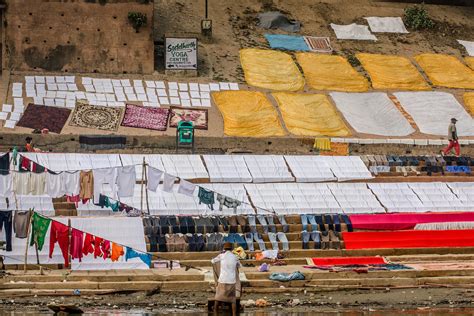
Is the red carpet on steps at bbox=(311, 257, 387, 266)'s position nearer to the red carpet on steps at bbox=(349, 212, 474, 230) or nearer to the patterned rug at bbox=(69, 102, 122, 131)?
the red carpet on steps at bbox=(349, 212, 474, 230)

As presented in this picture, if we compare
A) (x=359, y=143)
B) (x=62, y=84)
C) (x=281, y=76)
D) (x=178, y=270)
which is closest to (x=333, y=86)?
(x=281, y=76)

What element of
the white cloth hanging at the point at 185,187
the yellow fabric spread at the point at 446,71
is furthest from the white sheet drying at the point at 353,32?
the white cloth hanging at the point at 185,187

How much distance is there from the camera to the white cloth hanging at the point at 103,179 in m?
33.3

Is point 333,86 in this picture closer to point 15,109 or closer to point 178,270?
point 15,109

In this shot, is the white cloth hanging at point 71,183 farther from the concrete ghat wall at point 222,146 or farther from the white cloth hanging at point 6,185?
the concrete ghat wall at point 222,146

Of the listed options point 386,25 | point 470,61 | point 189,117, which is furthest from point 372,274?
point 386,25

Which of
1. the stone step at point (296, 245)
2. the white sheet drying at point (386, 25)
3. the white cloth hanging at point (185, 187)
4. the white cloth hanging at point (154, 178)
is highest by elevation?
the white sheet drying at point (386, 25)

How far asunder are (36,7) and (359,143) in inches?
404

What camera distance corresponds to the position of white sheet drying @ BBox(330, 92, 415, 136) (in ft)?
145

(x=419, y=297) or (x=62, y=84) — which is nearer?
(x=419, y=297)

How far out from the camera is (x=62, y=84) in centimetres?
4472

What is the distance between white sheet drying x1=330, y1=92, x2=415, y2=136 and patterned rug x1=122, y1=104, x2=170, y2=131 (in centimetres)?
532

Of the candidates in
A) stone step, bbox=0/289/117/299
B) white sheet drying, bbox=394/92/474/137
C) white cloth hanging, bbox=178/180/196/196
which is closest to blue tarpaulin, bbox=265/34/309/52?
white sheet drying, bbox=394/92/474/137

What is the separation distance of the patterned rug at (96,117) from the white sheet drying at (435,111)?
8.63 metres
